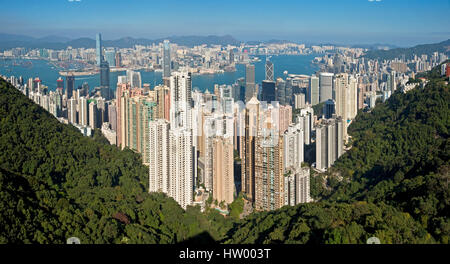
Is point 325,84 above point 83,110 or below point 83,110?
above

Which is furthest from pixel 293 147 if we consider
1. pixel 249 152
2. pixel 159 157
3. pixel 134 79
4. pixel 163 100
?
pixel 134 79

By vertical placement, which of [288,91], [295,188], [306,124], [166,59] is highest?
[166,59]

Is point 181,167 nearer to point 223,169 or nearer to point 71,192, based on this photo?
point 223,169

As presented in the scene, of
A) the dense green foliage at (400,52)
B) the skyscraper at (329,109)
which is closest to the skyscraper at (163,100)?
the skyscraper at (329,109)

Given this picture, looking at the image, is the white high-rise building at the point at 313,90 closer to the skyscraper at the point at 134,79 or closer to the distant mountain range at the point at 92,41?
the skyscraper at the point at 134,79
